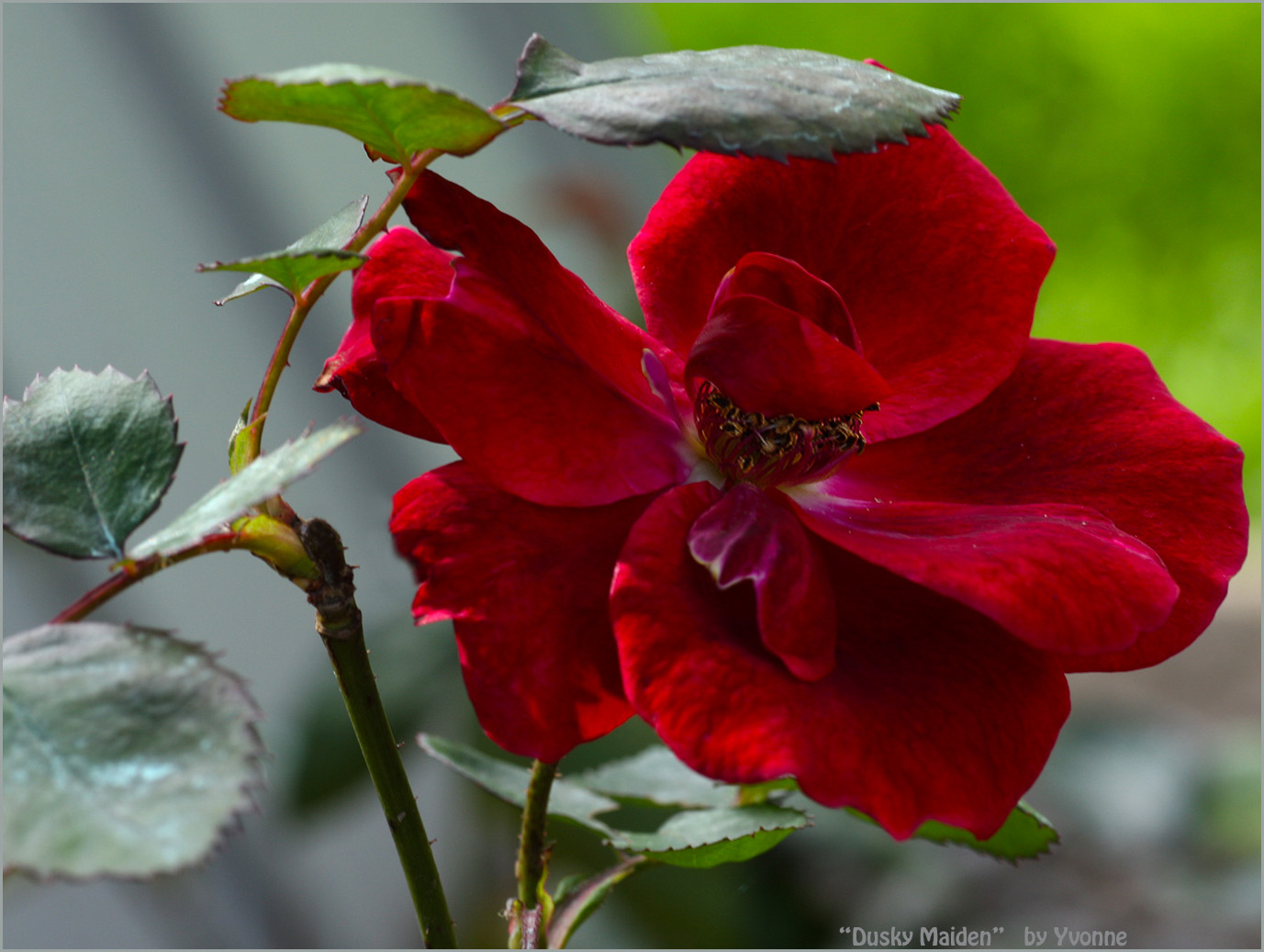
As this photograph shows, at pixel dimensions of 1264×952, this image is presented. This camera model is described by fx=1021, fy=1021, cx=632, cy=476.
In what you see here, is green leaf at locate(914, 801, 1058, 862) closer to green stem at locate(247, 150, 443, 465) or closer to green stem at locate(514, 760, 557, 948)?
green stem at locate(514, 760, 557, 948)

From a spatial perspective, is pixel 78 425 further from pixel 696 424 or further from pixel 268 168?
pixel 268 168

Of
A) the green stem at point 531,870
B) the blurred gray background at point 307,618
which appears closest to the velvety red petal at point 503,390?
the green stem at point 531,870

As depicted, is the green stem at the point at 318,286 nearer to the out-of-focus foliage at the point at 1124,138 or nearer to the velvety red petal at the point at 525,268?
the velvety red petal at the point at 525,268

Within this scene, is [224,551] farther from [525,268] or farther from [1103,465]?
[1103,465]

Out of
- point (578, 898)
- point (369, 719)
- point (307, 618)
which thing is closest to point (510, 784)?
point (578, 898)

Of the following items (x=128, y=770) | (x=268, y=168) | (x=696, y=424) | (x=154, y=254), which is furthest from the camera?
(x=268, y=168)

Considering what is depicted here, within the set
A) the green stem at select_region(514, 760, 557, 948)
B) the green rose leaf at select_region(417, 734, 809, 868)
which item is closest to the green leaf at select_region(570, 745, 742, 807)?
the green rose leaf at select_region(417, 734, 809, 868)

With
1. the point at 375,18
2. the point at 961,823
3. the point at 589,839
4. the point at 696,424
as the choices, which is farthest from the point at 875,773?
the point at 375,18
